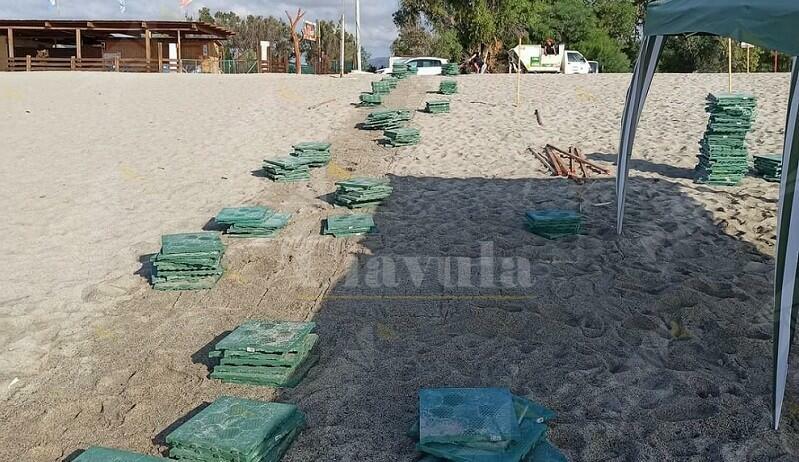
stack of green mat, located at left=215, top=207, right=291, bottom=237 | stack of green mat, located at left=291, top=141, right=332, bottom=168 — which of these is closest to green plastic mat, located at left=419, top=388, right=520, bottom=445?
stack of green mat, located at left=215, top=207, right=291, bottom=237

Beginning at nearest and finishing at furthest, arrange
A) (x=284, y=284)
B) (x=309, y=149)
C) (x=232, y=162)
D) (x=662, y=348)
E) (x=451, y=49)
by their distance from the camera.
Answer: (x=662, y=348) → (x=284, y=284) → (x=309, y=149) → (x=232, y=162) → (x=451, y=49)

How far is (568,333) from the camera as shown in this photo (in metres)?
5.90

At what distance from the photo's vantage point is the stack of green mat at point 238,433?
397cm

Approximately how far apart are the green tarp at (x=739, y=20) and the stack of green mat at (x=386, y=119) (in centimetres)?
959

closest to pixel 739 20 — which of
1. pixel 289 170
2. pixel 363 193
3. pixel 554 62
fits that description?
pixel 363 193

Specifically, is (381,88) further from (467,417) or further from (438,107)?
(467,417)

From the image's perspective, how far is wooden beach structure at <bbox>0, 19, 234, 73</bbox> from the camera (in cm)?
3203

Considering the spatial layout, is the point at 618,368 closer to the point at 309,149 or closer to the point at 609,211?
the point at 609,211

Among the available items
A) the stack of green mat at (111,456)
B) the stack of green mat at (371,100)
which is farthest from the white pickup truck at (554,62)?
the stack of green mat at (111,456)

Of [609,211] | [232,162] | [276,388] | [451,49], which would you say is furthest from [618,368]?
[451,49]

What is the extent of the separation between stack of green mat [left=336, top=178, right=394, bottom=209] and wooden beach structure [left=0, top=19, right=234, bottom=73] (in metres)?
24.0

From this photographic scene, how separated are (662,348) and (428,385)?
204 cm

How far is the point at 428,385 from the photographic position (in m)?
5.05

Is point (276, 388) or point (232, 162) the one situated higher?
point (232, 162)
